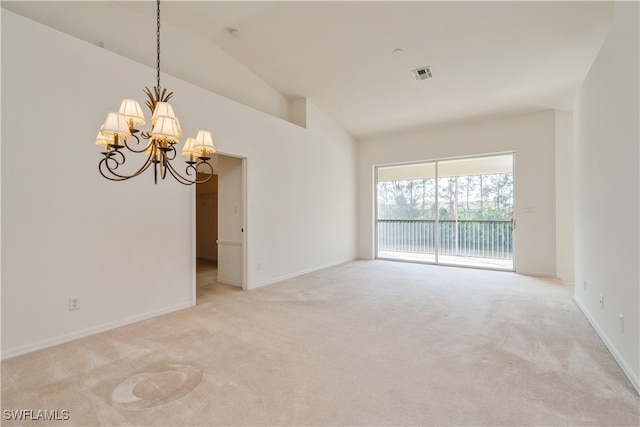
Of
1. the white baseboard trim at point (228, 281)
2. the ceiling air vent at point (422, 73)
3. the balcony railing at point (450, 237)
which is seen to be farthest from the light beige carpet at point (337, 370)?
the ceiling air vent at point (422, 73)

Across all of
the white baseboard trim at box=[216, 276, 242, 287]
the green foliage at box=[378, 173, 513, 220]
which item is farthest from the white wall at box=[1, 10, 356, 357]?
the green foliage at box=[378, 173, 513, 220]

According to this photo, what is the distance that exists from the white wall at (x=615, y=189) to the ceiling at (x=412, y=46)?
2.59 feet

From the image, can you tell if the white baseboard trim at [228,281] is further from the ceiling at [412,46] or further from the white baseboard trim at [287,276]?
the ceiling at [412,46]

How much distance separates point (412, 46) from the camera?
156 inches

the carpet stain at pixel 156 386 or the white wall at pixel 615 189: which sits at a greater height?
the white wall at pixel 615 189

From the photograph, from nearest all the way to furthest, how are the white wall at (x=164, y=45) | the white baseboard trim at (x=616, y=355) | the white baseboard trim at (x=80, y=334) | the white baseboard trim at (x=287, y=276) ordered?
the white baseboard trim at (x=616, y=355)
the white baseboard trim at (x=80, y=334)
the white wall at (x=164, y=45)
the white baseboard trim at (x=287, y=276)

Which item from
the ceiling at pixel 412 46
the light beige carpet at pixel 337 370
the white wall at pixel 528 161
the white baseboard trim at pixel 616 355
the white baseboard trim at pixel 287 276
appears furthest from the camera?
the white wall at pixel 528 161

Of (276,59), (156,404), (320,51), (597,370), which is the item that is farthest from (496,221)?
(156,404)

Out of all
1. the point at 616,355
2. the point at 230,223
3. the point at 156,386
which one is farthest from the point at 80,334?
the point at 616,355

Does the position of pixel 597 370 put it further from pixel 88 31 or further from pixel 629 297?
pixel 88 31

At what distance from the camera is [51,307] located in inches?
106

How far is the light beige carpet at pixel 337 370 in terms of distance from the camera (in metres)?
1.76

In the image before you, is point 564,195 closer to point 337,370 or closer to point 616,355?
point 616,355

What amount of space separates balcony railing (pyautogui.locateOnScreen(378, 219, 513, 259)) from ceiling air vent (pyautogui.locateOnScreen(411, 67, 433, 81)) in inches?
126
